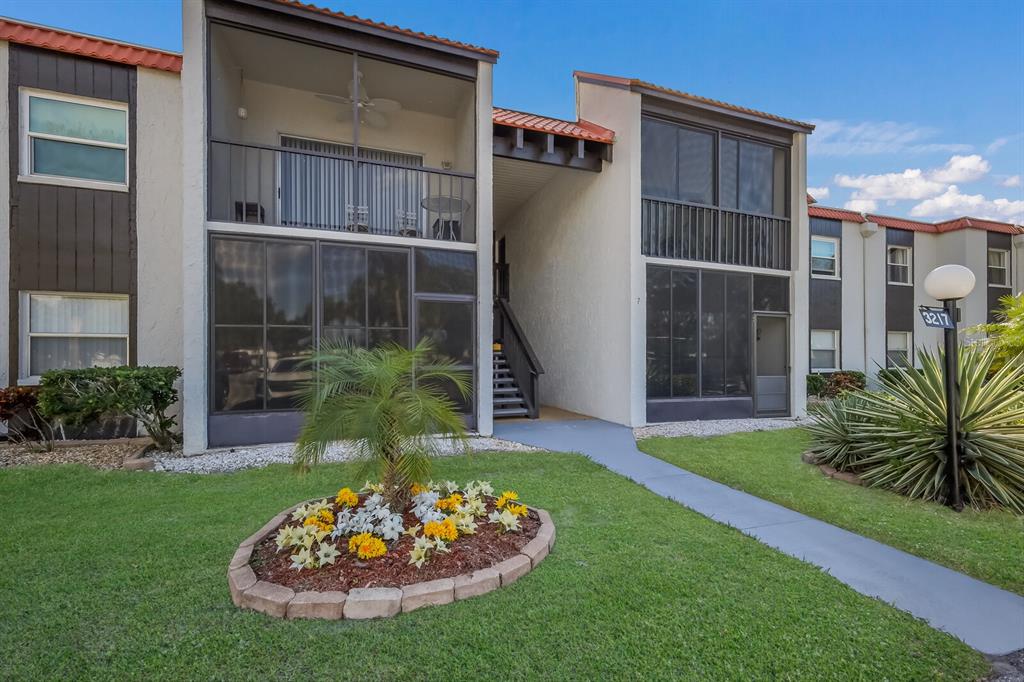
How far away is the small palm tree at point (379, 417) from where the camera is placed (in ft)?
10.7

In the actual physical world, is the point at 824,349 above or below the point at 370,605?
above

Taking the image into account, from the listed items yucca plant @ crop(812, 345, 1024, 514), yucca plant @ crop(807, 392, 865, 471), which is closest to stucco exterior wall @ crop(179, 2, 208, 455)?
yucca plant @ crop(807, 392, 865, 471)

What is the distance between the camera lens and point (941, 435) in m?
5.08

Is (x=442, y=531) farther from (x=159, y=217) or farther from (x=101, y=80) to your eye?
(x=101, y=80)

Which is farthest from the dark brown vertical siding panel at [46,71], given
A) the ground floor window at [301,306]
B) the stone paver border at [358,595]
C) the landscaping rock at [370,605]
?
the landscaping rock at [370,605]

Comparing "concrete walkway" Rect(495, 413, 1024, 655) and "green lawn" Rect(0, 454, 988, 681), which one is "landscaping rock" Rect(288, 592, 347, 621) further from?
"concrete walkway" Rect(495, 413, 1024, 655)

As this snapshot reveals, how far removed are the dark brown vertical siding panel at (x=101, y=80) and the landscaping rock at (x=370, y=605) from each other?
348 inches

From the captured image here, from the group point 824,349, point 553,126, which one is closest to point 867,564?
point 553,126

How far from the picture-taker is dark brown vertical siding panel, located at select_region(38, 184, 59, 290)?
23.2 feet

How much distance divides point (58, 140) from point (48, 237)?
148 centimetres

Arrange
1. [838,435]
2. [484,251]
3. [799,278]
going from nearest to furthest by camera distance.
A: [838,435] < [484,251] < [799,278]

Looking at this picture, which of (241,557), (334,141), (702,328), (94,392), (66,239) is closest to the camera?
(241,557)

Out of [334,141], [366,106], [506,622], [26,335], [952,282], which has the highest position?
[366,106]

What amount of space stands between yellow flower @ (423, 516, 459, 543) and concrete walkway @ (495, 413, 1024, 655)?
2.50 meters
